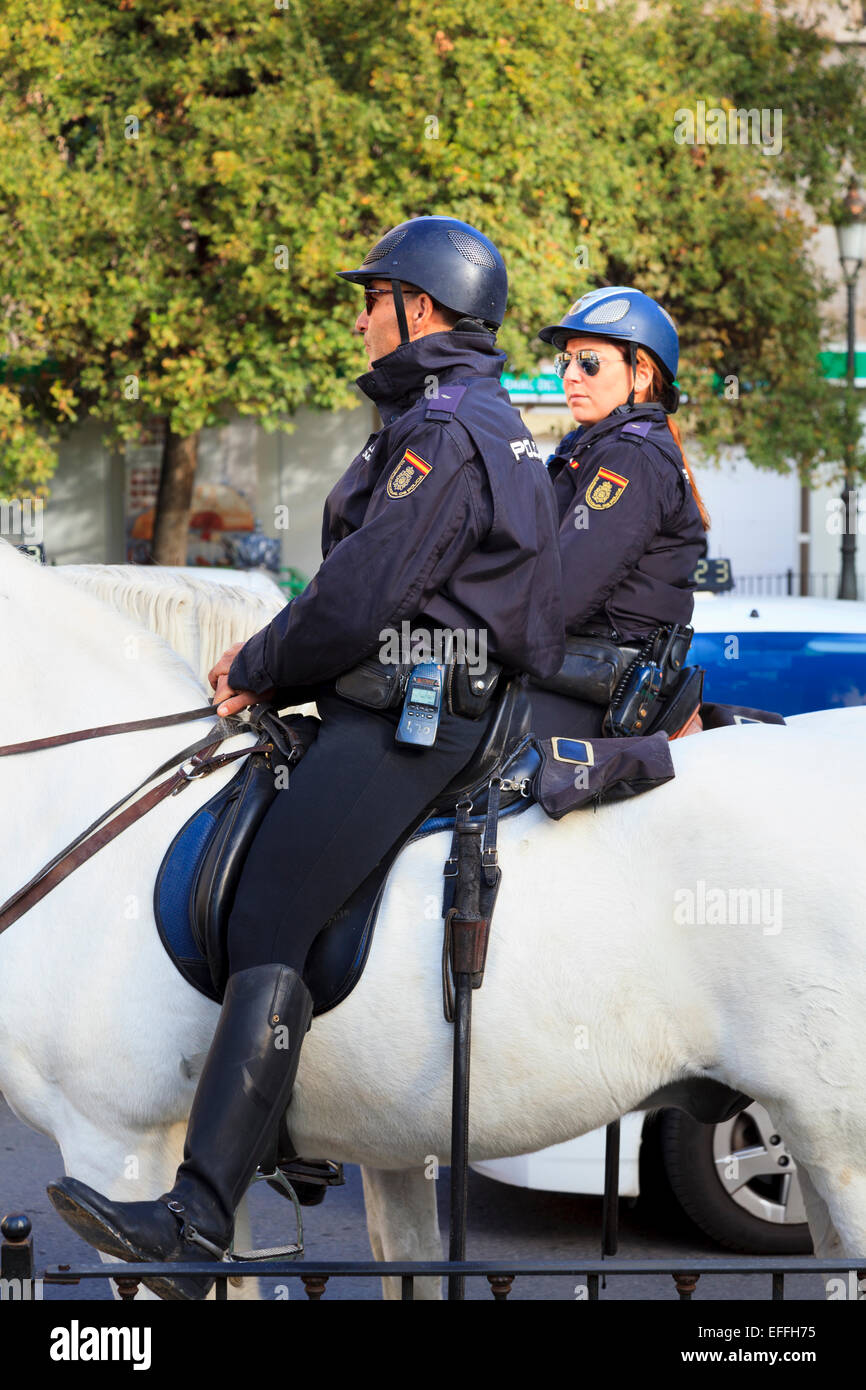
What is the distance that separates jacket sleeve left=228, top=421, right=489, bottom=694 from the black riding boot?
2.23ft

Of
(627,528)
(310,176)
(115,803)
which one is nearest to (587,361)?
(627,528)

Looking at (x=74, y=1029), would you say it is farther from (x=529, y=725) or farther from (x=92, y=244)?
(x=92, y=244)

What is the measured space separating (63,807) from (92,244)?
12.4 meters

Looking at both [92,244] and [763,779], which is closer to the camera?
[763,779]

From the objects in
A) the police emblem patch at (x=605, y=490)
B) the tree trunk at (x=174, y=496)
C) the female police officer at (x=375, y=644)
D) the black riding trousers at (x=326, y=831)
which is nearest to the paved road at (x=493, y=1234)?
the female police officer at (x=375, y=644)

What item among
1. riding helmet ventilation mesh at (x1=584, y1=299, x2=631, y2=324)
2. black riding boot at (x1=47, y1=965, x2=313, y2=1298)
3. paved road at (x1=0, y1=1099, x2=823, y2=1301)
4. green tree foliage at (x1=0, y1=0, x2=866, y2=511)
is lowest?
paved road at (x1=0, y1=1099, x2=823, y2=1301)

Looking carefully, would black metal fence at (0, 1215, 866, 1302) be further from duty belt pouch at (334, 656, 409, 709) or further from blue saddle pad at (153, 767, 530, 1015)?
duty belt pouch at (334, 656, 409, 709)

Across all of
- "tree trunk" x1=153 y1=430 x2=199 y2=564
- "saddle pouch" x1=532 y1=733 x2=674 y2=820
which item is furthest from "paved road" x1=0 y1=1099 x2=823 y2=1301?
"tree trunk" x1=153 y1=430 x2=199 y2=564

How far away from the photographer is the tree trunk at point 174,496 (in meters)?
18.3

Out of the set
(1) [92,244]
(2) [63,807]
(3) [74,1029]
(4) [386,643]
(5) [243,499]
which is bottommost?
(3) [74,1029]

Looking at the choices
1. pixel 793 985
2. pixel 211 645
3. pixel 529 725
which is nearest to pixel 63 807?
pixel 529 725

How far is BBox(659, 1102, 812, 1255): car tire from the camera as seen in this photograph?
15.6 feet

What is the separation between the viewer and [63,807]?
3146 mm
